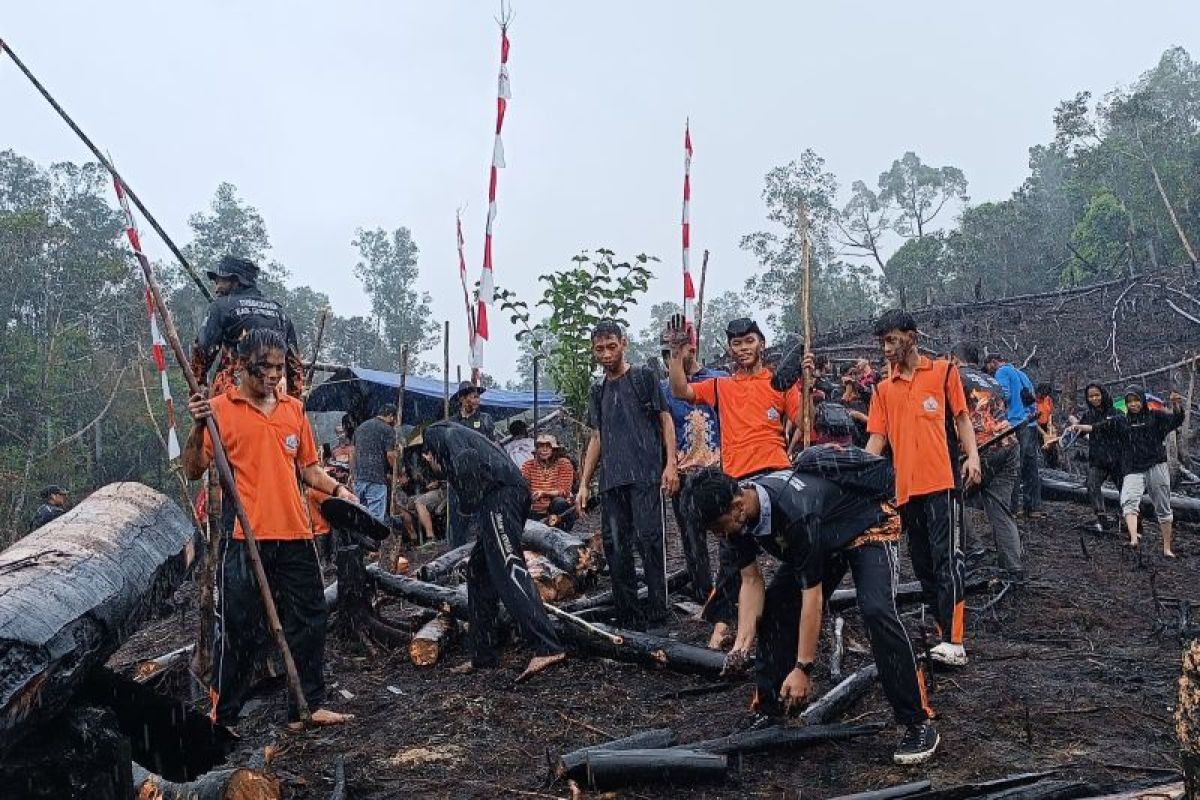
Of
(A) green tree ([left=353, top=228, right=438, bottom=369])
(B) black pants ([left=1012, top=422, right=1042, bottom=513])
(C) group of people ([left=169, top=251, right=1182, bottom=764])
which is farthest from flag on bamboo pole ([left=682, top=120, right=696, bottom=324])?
(A) green tree ([left=353, top=228, right=438, bottom=369])

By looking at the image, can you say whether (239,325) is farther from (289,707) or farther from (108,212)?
(108,212)

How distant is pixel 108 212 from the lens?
38.6 m

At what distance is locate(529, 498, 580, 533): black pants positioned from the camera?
9367 mm

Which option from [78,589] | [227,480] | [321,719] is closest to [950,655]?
[321,719]

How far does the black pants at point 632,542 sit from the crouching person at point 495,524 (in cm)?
75

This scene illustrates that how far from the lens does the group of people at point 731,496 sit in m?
3.92

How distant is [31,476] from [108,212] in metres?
20.7

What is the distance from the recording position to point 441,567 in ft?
24.5

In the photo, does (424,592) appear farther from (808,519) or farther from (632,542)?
(808,519)

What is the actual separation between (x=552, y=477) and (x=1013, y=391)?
4.82m

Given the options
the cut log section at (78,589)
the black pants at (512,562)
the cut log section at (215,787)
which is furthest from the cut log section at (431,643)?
the cut log section at (215,787)

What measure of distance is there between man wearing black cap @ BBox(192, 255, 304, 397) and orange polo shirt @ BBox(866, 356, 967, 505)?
3551 mm

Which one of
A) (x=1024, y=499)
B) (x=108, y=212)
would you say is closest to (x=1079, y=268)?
(x=1024, y=499)

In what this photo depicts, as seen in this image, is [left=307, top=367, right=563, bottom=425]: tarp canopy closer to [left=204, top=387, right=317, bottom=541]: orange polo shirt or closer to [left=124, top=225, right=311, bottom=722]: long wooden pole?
[left=204, top=387, right=317, bottom=541]: orange polo shirt
